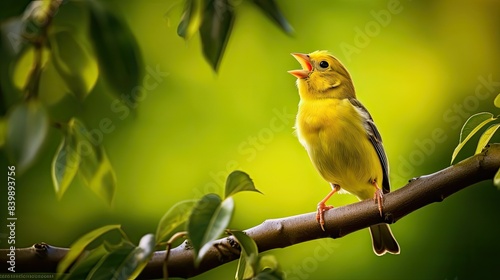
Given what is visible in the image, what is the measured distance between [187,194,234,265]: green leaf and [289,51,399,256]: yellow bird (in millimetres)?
624

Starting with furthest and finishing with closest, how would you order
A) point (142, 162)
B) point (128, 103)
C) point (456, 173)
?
1. point (142, 162)
2. point (456, 173)
3. point (128, 103)

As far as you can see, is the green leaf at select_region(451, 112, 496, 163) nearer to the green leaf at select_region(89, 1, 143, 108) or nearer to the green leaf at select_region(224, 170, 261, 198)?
the green leaf at select_region(224, 170, 261, 198)

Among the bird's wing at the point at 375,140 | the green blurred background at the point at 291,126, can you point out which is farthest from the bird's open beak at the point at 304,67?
the green blurred background at the point at 291,126

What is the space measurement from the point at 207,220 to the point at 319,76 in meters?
0.73

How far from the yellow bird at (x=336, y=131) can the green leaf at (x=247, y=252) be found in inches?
20.2

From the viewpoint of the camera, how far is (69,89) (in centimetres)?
A: 51

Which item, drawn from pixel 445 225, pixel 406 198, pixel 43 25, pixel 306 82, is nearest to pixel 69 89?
pixel 43 25

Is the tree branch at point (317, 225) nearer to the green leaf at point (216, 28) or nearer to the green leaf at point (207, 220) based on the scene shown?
the green leaf at point (207, 220)

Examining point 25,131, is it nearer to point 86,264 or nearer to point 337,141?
point 86,264

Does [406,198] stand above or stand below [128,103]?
below

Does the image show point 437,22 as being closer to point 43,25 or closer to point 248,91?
point 248,91

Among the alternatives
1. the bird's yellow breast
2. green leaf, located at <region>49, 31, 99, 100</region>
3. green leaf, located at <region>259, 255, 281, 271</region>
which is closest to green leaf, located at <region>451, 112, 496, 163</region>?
green leaf, located at <region>259, 255, 281, 271</region>

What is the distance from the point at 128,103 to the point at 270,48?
1.48 meters

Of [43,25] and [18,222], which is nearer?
[43,25]
